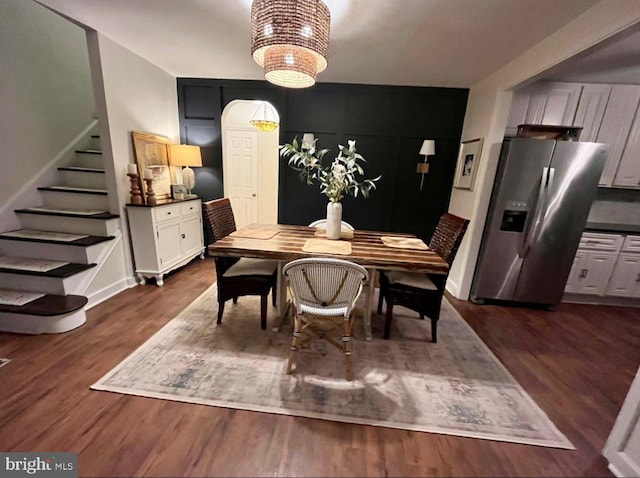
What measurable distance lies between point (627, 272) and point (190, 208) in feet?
17.6

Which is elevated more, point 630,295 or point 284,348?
point 630,295

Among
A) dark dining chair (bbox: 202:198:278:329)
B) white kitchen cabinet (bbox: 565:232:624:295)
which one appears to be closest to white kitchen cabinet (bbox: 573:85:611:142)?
white kitchen cabinet (bbox: 565:232:624:295)

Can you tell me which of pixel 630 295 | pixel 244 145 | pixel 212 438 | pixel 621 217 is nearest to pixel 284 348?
pixel 212 438

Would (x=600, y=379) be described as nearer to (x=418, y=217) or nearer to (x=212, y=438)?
(x=418, y=217)

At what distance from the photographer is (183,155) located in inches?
133

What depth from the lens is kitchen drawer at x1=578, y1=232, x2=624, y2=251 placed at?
2.90 metres

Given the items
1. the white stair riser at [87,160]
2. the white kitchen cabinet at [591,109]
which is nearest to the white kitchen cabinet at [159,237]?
the white stair riser at [87,160]

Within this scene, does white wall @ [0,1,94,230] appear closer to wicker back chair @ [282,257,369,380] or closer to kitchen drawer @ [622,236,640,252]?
wicker back chair @ [282,257,369,380]

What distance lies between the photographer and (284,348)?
208 centimetres

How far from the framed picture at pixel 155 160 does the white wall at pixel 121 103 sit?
0.08 metres

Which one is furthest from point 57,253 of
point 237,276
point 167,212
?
point 237,276

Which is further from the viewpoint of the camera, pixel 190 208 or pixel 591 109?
pixel 190 208

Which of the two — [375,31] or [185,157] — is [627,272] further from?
[185,157]

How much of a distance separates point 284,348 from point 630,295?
4012 mm
